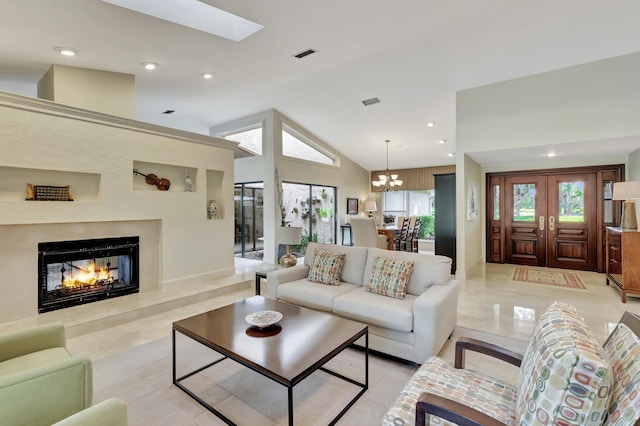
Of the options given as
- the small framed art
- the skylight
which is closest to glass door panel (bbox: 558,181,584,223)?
the small framed art

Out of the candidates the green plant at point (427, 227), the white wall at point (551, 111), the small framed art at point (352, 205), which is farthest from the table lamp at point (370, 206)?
the white wall at point (551, 111)

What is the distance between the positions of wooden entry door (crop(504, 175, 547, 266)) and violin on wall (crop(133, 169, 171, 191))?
6805 mm

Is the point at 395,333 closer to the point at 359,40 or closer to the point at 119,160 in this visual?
the point at 359,40

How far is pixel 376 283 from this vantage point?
10.7 feet

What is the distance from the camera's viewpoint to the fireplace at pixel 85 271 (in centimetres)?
379

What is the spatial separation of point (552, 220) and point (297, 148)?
5778 millimetres

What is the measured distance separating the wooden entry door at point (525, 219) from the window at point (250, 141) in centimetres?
565

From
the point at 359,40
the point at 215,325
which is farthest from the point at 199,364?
the point at 359,40

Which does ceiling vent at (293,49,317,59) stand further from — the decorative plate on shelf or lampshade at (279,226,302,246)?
the decorative plate on shelf

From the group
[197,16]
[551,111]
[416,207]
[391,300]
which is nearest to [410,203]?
[416,207]

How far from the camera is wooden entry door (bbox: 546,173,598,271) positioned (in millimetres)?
6008

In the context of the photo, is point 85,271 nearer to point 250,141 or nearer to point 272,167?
point 272,167

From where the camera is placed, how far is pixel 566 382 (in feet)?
3.65

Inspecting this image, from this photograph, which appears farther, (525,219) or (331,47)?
(525,219)
